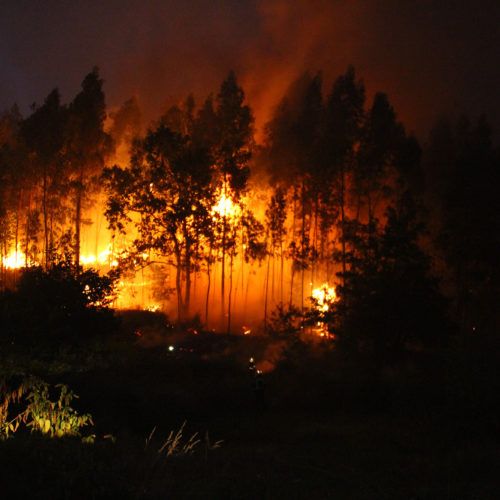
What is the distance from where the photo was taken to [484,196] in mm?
28078

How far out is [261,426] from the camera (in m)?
13.6

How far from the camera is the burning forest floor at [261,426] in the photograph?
5.68m

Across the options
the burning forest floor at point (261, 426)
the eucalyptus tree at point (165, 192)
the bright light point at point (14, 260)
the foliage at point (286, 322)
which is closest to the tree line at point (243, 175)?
the eucalyptus tree at point (165, 192)

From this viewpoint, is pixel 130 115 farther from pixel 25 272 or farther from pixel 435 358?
pixel 435 358

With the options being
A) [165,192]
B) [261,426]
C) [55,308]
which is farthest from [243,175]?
[261,426]

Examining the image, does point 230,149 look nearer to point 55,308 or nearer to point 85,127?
point 85,127

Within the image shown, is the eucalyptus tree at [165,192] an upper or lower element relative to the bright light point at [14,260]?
upper

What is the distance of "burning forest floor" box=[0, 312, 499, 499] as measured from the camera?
568 centimetres

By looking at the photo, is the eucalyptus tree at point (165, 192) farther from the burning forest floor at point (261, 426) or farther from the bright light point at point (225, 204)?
the burning forest floor at point (261, 426)

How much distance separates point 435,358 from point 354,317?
266cm

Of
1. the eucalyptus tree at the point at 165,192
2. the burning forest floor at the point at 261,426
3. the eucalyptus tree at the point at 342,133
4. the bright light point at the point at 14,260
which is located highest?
the eucalyptus tree at the point at 342,133

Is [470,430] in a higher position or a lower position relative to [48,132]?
lower

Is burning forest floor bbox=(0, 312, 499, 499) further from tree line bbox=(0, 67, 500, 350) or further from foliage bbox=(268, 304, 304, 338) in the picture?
tree line bbox=(0, 67, 500, 350)

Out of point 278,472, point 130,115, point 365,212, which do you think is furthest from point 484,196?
point 130,115
